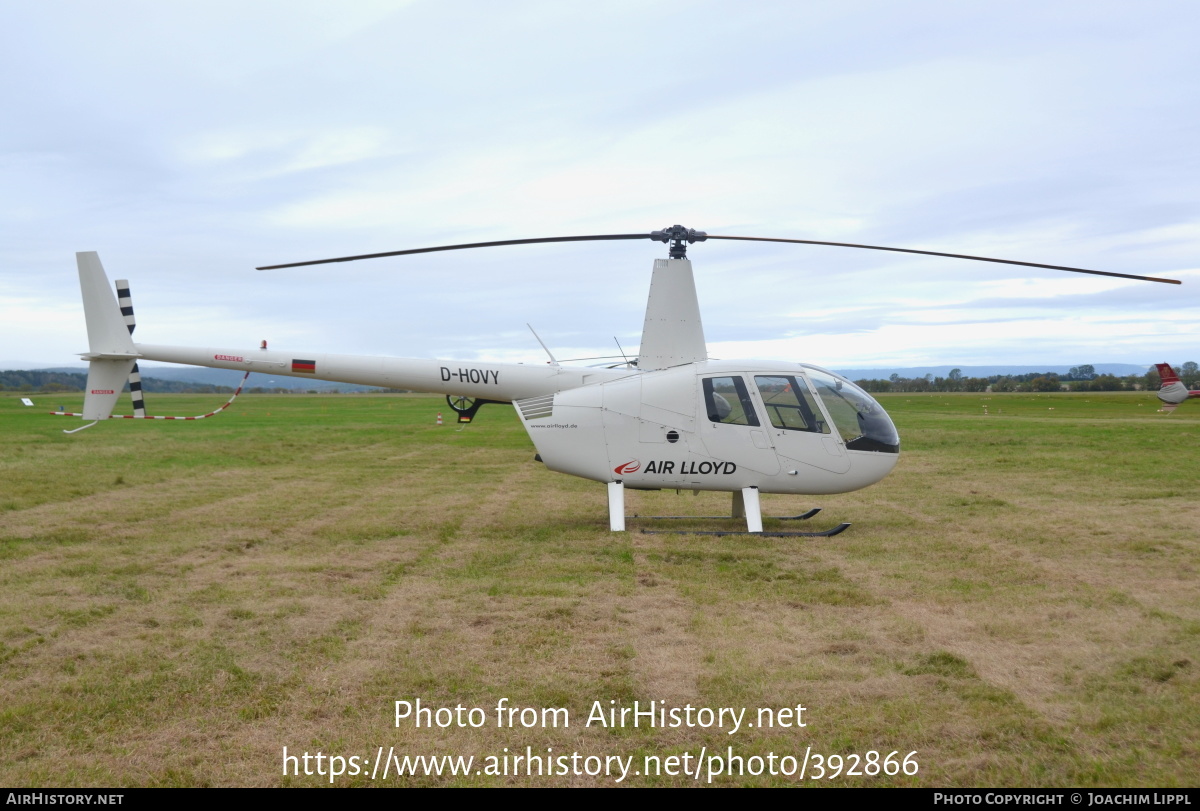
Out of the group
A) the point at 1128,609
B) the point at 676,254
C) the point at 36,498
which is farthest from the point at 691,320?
the point at 36,498

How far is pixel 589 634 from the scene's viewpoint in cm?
609

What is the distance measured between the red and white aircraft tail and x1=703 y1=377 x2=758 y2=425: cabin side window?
153ft

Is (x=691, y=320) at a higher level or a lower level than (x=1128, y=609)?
higher

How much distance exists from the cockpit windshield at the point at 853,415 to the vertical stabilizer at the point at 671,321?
5.00ft

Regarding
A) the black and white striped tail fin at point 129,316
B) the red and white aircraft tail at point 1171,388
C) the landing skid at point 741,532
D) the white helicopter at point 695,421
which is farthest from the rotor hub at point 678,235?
the red and white aircraft tail at point 1171,388

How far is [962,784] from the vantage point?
3756mm

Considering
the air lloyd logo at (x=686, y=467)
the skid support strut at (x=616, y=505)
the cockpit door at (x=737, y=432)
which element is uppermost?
the cockpit door at (x=737, y=432)

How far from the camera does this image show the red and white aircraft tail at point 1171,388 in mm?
46612

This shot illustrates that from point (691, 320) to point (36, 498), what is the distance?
10.6m

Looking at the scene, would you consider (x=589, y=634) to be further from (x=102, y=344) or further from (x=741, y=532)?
(x=102, y=344)

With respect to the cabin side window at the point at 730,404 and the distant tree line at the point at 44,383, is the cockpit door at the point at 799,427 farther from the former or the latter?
the distant tree line at the point at 44,383

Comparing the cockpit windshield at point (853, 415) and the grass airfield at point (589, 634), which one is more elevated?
the cockpit windshield at point (853, 415)

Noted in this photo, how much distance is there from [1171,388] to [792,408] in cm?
4742
